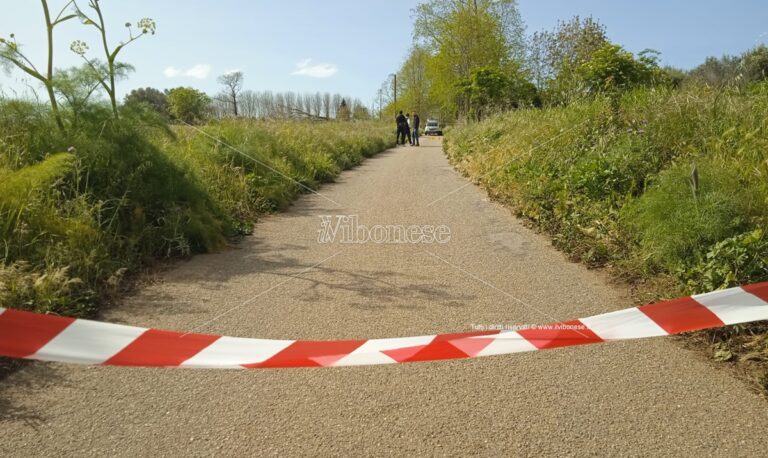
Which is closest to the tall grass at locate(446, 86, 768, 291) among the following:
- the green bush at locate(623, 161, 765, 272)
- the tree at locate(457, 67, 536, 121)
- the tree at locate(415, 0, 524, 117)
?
the green bush at locate(623, 161, 765, 272)

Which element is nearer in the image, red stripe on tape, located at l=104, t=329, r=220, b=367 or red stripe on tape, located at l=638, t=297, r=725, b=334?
red stripe on tape, located at l=104, t=329, r=220, b=367

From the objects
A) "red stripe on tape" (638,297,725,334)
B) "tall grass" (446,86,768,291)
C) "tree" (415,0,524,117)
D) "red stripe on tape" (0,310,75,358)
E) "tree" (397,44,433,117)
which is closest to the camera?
"red stripe on tape" (0,310,75,358)

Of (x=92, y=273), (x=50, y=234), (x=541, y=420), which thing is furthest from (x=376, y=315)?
(x=50, y=234)

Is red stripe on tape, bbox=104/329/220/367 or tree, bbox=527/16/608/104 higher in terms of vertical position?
tree, bbox=527/16/608/104

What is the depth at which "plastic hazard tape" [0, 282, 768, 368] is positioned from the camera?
2.37 metres

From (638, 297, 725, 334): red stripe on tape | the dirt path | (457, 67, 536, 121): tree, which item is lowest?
the dirt path

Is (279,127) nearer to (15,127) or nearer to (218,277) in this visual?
(15,127)

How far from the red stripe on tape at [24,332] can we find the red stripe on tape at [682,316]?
11.2 feet

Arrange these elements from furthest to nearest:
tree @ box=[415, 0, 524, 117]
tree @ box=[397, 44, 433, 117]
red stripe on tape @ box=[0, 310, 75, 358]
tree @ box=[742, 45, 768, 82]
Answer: tree @ box=[397, 44, 433, 117] → tree @ box=[415, 0, 524, 117] → tree @ box=[742, 45, 768, 82] → red stripe on tape @ box=[0, 310, 75, 358]

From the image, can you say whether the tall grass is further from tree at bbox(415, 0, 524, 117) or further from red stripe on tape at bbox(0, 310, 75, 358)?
tree at bbox(415, 0, 524, 117)

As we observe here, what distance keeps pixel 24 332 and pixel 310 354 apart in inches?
58.0

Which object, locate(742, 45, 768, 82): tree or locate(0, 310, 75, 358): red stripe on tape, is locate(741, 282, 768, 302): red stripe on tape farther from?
locate(742, 45, 768, 82): tree

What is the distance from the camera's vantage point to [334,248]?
6109 mm

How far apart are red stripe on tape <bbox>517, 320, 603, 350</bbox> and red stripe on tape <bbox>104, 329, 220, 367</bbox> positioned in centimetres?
188
